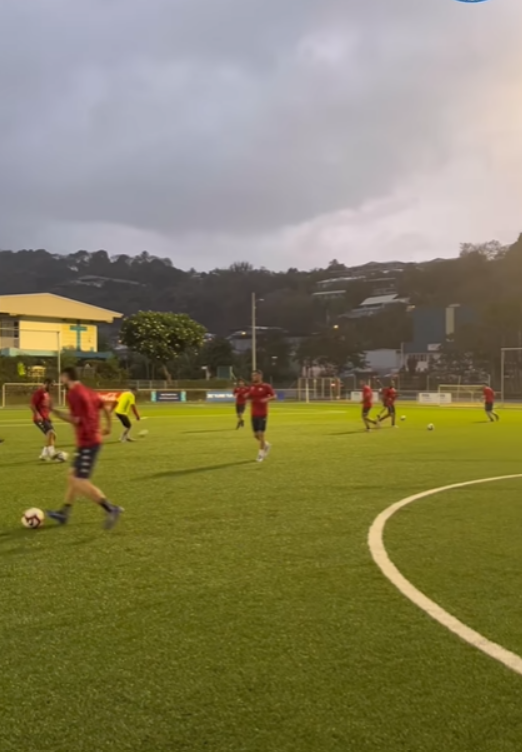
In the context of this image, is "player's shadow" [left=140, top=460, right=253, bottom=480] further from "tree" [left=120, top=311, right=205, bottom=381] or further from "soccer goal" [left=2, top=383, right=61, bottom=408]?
"tree" [left=120, top=311, right=205, bottom=381]

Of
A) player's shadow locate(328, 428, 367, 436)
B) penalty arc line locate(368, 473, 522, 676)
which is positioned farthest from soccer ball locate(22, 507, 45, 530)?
player's shadow locate(328, 428, 367, 436)

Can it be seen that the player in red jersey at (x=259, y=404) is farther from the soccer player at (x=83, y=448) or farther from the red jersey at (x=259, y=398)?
the soccer player at (x=83, y=448)

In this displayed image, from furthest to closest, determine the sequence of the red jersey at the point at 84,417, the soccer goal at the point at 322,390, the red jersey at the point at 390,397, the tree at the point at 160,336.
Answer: the tree at the point at 160,336 → the soccer goal at the point at 322,390 → the red jersey at the point at 390,397 → the red jersey at the point at 84,417

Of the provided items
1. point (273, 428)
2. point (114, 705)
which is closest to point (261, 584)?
point (114, 705)

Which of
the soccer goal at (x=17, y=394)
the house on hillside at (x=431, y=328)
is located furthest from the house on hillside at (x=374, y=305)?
the soccer goal at (x=17, y=394)

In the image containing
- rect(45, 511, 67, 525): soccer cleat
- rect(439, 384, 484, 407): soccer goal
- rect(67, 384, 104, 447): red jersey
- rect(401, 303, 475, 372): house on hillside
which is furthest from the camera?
rect(401, 303, 475, 372): house on hillside

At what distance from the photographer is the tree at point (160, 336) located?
81.9 metres

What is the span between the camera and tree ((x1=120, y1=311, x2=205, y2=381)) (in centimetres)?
8194

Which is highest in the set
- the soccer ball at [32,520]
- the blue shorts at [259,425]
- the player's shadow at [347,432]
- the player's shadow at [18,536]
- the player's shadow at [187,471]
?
the blue shorts at [259,425]

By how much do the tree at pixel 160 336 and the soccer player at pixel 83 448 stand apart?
71.8 m

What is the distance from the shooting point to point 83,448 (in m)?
9.19

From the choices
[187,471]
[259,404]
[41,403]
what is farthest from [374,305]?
[187,471]

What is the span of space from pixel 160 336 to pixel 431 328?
42561 mm

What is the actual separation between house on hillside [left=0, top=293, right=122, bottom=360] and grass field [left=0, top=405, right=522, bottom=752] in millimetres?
70868
